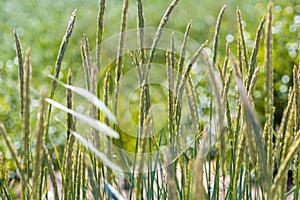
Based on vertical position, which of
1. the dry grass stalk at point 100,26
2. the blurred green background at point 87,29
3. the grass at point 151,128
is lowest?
the grass at point 151,128

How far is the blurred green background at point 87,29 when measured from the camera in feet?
13.9

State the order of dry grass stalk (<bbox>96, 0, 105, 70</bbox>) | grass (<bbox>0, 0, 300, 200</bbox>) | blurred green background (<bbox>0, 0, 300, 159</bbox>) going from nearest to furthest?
1. grass (<bbox>0, 0, 300, 200</bbox>)
2. dry grass stalk (<bbox>96, 0, 105, 70</bbox>)
3. blurred green background (<bbox>0, 0, 300, 159</bbox>)

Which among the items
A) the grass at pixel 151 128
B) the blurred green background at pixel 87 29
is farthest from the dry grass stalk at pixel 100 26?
the blurred green background at pixel 87 29

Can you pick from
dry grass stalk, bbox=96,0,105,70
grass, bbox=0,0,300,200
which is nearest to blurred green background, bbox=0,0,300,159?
grass, bbox=0,0,300,200

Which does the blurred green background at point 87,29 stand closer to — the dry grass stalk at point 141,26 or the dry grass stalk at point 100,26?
the dry grass stalk at point 141,26

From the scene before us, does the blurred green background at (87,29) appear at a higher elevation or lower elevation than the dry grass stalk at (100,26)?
higher

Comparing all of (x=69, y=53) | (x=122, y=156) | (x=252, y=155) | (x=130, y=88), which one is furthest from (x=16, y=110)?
(x=252, y=155)

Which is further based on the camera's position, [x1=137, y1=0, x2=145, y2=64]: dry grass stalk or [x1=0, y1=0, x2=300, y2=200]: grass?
[x1=137, y1=0, x2=145, y2=64]: dry grass stalk

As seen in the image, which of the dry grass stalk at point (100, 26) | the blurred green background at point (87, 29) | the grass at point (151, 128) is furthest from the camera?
the blurred green background at point (87, 29)

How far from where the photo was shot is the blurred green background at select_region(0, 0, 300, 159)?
13.9 ft

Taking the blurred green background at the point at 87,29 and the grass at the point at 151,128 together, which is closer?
the grass at the point at 151,128

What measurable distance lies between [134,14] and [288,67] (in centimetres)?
368

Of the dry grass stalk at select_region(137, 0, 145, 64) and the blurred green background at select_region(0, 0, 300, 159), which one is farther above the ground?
the blurred green background at select_region(0, 0, 300, 159)

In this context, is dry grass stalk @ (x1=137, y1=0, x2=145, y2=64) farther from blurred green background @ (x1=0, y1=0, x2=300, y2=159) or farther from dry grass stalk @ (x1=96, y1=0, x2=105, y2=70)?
blurred green background @ (x1=0, y1=0, x2=300, y2=159)
